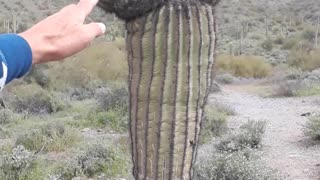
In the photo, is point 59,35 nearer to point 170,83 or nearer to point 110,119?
point 170,83

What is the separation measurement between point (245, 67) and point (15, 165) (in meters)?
26.6

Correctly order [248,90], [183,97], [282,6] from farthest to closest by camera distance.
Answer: [282,6], [248,90], [183,97]

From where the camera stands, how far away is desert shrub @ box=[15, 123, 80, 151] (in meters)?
10.6

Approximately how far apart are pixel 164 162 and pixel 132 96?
1.43ft

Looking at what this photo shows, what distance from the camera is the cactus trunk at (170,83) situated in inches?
143

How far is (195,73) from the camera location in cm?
364

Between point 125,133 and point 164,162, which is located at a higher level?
point 164,162

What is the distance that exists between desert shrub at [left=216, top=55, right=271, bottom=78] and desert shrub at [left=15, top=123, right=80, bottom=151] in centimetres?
2263

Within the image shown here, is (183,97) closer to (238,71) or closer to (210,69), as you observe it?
(210,69)

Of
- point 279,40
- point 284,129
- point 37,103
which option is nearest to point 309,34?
point 279,40

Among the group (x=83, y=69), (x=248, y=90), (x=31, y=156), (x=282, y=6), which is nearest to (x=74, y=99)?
(x=83, y=69)

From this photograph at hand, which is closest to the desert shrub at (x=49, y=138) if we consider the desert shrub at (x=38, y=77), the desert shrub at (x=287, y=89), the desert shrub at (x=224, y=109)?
the desert shrub at (x=224, y=109)

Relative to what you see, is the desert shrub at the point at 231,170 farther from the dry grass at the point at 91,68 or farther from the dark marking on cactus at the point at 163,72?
the dry grass at the point at 91,68

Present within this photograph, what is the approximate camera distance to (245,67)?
33844mm
